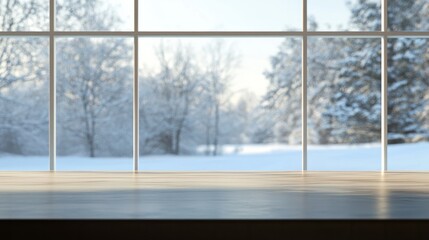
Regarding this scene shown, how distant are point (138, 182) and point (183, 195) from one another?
1511mm

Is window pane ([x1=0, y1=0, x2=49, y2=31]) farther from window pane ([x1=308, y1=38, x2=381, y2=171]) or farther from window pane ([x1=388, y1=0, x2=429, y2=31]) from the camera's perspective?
window pane ([x1=388, y1=0, x2=429, y2=31])

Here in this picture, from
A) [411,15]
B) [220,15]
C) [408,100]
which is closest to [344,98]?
[408,100]

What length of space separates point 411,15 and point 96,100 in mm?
7164

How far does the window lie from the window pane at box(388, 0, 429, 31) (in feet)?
0.11

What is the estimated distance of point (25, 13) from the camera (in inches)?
488

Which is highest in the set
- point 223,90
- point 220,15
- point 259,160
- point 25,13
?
point 220,15

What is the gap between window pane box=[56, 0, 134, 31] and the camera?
42.5 feet

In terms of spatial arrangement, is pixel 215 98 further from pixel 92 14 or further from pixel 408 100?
pixel 408 100

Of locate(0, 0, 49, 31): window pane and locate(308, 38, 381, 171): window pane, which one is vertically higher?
locate(0, 0, 49, 31): window pane

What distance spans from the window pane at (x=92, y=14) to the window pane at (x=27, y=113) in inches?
43.9

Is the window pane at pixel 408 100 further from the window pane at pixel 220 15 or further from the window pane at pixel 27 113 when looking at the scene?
the window pane at pixel 27 113

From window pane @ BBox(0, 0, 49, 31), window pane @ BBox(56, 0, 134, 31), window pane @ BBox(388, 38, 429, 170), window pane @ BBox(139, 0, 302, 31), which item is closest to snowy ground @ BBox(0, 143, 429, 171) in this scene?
window pane @ BBox(388, 38, 429, 170)
